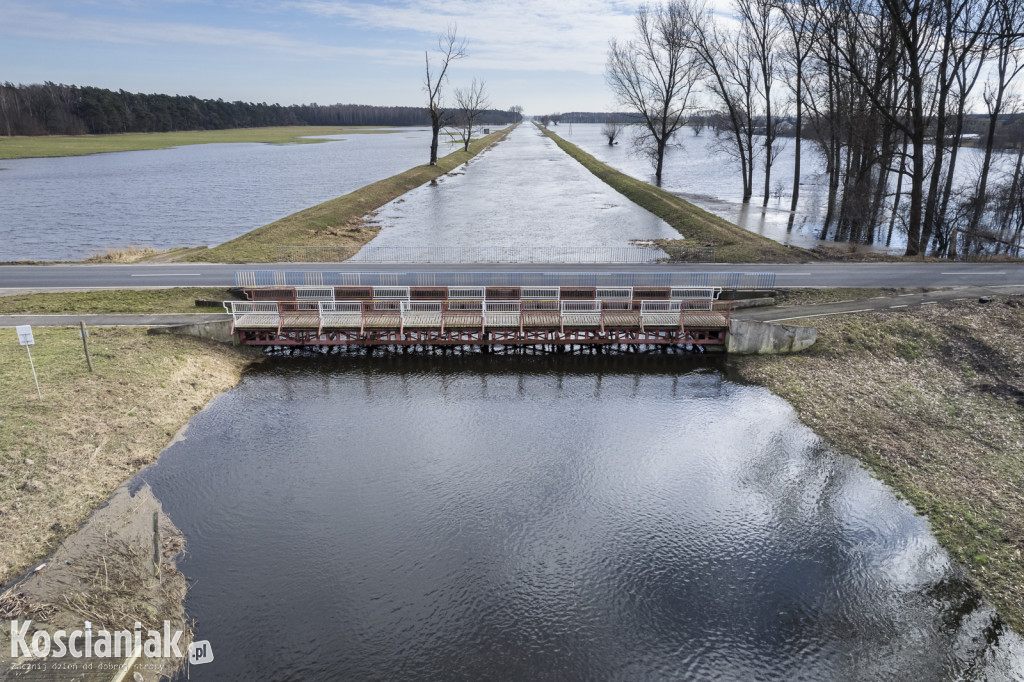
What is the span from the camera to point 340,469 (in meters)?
19.0

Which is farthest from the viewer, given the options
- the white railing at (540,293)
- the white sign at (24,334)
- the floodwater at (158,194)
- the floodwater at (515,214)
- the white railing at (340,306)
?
the floodwater at (158,194)

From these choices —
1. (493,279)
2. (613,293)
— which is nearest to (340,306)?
(493,279)

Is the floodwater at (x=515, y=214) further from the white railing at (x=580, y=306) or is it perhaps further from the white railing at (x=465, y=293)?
the white railing at (x=580, y=306)

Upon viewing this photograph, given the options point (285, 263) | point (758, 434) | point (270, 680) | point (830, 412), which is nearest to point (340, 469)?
point (270, 680)

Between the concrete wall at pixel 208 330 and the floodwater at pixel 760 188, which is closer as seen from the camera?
the concrete wall at pixel 208 330

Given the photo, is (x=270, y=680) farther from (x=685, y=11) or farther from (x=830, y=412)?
(x=685, y=11)

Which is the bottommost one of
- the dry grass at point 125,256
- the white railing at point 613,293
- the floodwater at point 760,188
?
the dry grass at point 125,256

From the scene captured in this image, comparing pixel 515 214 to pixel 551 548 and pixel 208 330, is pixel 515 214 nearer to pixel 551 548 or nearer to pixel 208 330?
pixel 208 330

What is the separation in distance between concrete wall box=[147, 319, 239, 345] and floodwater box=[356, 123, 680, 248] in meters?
23.4

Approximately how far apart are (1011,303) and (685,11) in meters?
52.2

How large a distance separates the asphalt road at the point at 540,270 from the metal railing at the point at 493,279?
1629mm

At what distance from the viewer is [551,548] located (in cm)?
1558

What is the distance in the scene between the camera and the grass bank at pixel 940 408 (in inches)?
647

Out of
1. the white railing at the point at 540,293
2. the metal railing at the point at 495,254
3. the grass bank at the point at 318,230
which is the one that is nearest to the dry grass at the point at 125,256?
the grass bank at the point at 318,230
